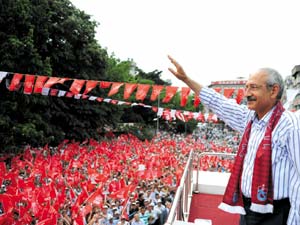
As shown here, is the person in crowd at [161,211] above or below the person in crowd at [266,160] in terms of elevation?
below

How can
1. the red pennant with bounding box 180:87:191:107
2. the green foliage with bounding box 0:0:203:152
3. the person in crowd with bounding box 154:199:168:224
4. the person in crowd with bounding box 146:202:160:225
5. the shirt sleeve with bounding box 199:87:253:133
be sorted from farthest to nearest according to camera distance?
the green foliage with bounding box 0:0:203:152
the red pennant with bounding box 180:87:191:107
the person in crowd with bounding box 154:199:168:224
the person in crowd with bounding box 146:202:160:225
the shirt sleeve with bounding box 199:87:253:133

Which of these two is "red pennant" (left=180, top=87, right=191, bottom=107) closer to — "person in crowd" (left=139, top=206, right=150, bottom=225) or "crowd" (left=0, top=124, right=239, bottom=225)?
"crowd" (left=0, top=124, right=239, bottom=225)

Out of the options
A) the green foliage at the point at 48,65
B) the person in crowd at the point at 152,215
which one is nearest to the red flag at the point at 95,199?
the person in crowd at the point at 152,215

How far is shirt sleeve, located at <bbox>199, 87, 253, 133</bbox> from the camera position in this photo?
6.47 ft

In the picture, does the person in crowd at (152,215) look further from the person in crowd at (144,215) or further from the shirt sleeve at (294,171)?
the shirt sleeve at (294,171)

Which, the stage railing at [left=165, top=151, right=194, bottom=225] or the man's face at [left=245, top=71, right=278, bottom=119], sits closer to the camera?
the man's face at [left=245, top=71, right=278, bottom=119]

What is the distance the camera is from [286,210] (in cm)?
168

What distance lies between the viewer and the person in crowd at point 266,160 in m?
1.61

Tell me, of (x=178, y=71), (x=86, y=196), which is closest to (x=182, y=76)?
(x=178, y=71)

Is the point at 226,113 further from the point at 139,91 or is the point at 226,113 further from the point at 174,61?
the point at 139,91

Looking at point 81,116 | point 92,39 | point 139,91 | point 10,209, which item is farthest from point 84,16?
point 10,209

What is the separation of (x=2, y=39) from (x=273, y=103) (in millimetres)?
13899

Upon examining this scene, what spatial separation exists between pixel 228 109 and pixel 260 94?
275 mm

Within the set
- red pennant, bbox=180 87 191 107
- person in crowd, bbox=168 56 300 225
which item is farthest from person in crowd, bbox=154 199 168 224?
person in crowd, bbox=168 56 300 225
